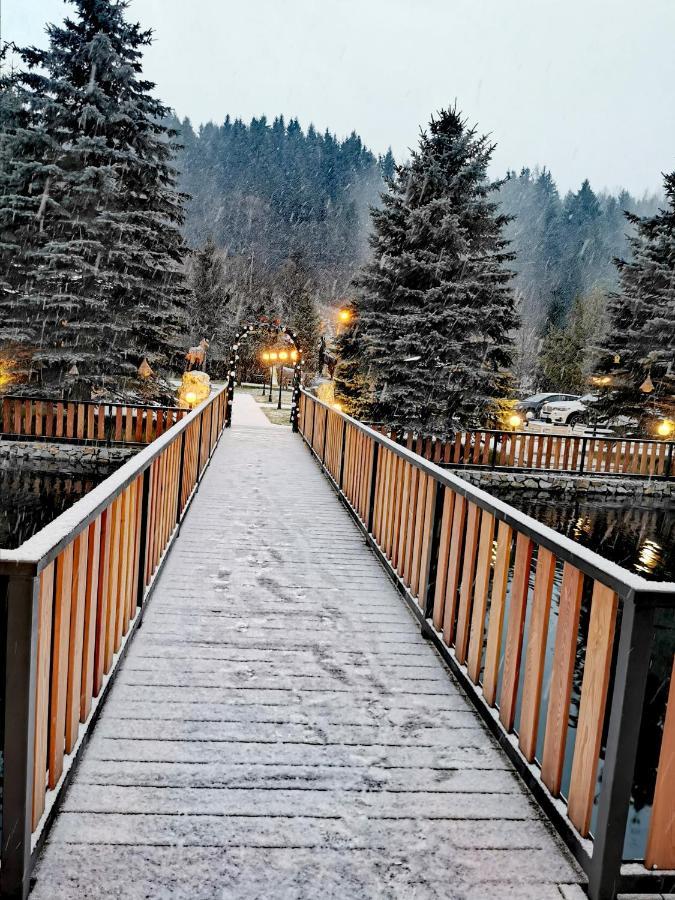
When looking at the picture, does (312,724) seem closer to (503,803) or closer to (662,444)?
(503,803)

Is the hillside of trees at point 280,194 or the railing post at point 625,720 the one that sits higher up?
the hillside of trees at point 280,194

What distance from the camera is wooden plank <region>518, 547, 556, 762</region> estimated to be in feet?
8.70

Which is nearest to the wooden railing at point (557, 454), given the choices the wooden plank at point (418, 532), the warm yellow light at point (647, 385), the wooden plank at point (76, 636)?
the warm yellow light at point (647, 385)

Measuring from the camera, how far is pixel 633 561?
11266 mm

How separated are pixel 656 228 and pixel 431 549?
62.5 feet

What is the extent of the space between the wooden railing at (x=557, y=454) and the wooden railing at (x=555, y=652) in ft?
39.0

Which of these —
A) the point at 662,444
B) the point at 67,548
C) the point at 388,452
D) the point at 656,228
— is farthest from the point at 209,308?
the point at 67,548

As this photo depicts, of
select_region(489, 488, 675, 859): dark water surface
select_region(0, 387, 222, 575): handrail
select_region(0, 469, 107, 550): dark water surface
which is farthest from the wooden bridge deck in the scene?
select_region(0, 469, 107, 550): dark water surface

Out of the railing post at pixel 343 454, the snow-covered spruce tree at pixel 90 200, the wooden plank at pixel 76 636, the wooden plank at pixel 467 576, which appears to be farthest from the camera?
the snow-covered spruce tree at pixel 90 200

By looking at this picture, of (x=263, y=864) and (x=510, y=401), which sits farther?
(x=510, y=401)

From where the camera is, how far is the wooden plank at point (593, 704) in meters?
2.14

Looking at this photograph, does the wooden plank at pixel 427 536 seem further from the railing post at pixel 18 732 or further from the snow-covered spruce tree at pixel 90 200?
the snow-covered spruce tree at pixel 90 200

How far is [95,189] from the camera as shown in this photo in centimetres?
1758

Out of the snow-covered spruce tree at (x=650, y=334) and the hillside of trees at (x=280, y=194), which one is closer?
the snow-covered spruce tree at (x=650, y=334)
